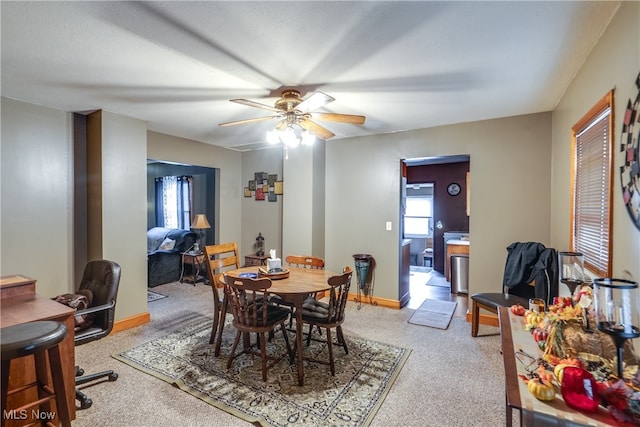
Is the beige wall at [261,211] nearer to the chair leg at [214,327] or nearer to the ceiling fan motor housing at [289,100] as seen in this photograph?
the chair leg at [214,327]

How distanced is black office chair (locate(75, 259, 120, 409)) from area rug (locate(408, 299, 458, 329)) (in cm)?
311

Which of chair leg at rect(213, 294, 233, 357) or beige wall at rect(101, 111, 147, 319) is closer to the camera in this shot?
chair leg at rect(213, 294, 233, 357)

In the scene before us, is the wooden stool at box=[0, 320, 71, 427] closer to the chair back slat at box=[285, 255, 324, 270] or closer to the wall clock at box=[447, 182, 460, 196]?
the chair back slat at box=[285, 255, 324, 270]

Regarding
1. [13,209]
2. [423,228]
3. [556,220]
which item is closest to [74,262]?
[13,209]

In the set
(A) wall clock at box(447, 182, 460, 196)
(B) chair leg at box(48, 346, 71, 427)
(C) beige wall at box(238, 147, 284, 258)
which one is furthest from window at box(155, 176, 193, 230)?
(A) wall clock at box(447, 182, 460, 196)

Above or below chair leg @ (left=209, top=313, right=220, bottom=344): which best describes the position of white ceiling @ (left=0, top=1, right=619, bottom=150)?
above

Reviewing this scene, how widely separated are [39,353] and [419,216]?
839 cm

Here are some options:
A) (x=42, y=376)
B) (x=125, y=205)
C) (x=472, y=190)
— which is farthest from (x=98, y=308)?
(x=472, y=190)

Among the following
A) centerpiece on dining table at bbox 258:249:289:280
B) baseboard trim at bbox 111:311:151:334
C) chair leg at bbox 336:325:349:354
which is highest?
centerpiece on dining table at bbox 258:249:289:280

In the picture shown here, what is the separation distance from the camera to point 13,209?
2.94 meters

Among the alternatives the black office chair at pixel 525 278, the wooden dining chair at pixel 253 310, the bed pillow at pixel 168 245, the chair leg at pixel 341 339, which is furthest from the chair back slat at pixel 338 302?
the bed pillow at pixel 168 245

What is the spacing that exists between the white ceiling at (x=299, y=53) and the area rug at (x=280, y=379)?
2.42 m

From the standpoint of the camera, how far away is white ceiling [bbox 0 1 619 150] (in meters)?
1.65

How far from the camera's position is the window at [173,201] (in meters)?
6.82
